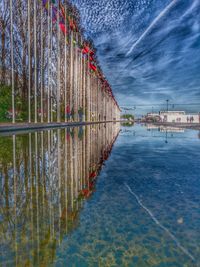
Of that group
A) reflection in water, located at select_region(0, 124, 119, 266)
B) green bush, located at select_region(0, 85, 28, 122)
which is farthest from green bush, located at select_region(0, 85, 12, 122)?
reflection in water, located at select_region(0, 124, 119, 266)

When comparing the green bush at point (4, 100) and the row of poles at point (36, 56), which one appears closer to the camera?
the green bush at point (4, 100)

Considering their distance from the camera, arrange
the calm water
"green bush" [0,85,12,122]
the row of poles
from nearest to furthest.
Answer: the calm water < "green bush" [0,85,12,122] < the row of poles

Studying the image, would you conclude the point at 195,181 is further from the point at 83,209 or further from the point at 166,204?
the point at 83,209

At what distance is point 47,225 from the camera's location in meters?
2.08

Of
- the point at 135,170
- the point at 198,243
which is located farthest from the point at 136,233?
the point at 135,170

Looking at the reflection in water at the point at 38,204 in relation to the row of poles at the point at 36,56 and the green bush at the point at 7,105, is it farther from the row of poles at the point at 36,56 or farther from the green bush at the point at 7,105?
the row of poles at the point at 36,56

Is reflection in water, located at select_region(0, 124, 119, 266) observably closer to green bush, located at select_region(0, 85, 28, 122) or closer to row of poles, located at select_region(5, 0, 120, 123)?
green bush, located at select_region(0, 85, 28, 122)

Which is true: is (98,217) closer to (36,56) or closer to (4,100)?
(4,100)

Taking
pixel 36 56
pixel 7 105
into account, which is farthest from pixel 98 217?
pixel 36 56

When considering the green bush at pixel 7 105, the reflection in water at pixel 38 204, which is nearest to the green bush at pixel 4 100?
the green bush at pixel 7 105

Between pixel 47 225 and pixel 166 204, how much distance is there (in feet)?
4.41

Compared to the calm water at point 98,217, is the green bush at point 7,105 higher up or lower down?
higher up

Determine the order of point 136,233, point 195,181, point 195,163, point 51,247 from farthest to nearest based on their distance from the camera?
point 195,163 < point 195,181 < point 136,233 < point 51,247

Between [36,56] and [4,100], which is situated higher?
[36,56]
